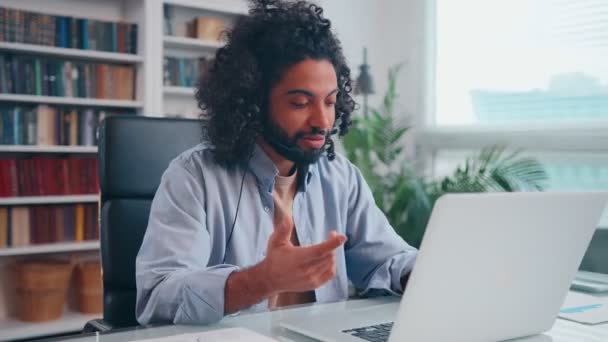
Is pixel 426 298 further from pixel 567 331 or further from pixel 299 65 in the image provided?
pixel 299 65

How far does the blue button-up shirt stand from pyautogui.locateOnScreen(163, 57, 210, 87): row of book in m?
2.18

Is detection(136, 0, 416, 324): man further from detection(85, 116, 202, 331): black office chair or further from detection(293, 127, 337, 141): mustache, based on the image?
→ detection(85, 116, 202, 331): black office chair

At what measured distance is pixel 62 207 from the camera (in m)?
3.38

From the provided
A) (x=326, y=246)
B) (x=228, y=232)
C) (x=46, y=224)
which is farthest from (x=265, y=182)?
(x=46, y=224)

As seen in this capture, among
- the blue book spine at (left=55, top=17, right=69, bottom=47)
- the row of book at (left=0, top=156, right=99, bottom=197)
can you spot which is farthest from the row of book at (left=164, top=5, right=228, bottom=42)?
the row of book at (left=0, top=156, right=99, bottom=197)

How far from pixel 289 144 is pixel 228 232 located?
0.23 meters

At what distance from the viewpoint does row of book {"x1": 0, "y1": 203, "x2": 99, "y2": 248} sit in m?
3.24

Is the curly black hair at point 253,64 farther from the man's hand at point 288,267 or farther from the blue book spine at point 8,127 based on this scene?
the blue book spine at point 8,127

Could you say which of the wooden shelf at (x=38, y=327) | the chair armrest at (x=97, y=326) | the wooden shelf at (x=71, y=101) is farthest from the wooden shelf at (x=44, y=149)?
the chair armrest at (x=97, y=326)

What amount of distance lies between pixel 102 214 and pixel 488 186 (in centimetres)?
211

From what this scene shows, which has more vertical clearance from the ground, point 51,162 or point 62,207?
point 51,162

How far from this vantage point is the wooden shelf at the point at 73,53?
125 inches

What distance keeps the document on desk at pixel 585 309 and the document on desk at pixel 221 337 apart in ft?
1.89

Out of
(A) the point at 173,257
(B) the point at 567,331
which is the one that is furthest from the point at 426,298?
(A) the point at 173,257
